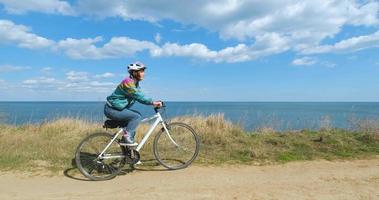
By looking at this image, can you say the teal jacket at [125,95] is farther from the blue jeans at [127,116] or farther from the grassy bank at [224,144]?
the grassy bank at [224,144]

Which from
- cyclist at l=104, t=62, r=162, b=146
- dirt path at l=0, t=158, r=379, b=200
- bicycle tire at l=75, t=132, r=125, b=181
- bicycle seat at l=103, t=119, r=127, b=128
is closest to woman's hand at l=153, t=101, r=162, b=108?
cyclist at l=104, t=62, r=162, b=146

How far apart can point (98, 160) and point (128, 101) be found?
125 centimetres

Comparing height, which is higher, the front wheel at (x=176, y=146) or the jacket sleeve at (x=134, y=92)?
the jacket sleeve at (x=134, y=92)

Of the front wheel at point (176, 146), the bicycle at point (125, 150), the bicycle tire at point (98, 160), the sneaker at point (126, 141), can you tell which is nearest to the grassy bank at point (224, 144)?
the front wheel at point (176, 146)

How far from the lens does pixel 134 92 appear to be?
685cm

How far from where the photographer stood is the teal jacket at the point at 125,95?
22.4ft

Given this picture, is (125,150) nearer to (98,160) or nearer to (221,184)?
(98,160)

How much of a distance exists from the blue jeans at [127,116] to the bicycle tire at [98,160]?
0.37m

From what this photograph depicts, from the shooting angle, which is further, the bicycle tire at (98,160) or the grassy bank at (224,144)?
the grassy bank at (224,144)

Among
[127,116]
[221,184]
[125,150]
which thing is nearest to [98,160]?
[125,150]

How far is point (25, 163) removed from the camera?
7.66 m

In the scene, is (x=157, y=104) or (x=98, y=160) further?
(x=157, y=104)

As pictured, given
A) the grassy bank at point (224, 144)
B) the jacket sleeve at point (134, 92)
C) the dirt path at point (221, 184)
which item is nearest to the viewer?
the dirt path at point (221, 184)

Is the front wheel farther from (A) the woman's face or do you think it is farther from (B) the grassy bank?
(A) the woman's face
